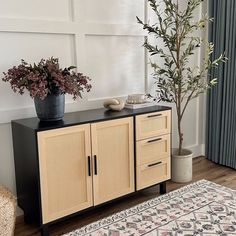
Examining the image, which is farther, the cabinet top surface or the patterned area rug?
the patterned area rug

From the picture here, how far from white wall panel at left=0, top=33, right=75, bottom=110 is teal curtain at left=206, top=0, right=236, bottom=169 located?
1742 millimetres

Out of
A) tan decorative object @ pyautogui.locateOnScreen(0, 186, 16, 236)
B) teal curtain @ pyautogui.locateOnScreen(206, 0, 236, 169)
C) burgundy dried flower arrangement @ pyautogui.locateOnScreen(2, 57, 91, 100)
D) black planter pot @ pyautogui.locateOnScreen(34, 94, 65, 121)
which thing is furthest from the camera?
teal curtain @ pyautogui.locateOnScreen(206, 0, 236, 169)

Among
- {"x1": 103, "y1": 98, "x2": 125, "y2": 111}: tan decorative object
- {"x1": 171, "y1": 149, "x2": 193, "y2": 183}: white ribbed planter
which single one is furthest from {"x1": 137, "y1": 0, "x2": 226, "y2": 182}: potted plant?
{"x1": 103, "y1": 98, "x2": 125, "y2": 111}: tan decorative object

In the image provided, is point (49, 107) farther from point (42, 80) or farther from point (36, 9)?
point (36, 9)

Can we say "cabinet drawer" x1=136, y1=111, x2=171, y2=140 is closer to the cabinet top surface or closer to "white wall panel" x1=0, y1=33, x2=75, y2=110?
the cabinet top surface

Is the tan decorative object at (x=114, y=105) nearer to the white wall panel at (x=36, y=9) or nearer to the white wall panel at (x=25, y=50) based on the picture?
the white wall panel at (x=25, y=50)

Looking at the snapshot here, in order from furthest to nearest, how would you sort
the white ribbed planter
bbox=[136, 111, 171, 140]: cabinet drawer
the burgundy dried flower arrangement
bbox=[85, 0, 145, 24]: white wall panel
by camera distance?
the white ribbed planter
bbox=[85, 0, 145, 24]: white wall panel
bbox=[136, 111, 171, 140]: cabinet drawer
the burgundy dried flower arrangement

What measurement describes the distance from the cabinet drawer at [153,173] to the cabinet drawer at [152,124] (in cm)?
27

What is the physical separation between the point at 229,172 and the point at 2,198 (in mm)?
2469

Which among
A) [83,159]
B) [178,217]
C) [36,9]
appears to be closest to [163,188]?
[178,217]

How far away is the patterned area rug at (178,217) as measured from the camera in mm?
2328

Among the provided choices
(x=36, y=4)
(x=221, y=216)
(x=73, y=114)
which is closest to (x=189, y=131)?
(x=221, y=216)

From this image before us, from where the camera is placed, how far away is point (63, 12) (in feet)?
8.75

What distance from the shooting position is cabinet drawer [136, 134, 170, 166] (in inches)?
108
